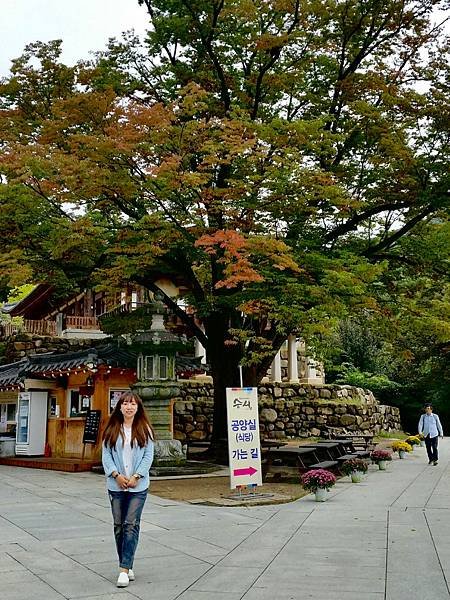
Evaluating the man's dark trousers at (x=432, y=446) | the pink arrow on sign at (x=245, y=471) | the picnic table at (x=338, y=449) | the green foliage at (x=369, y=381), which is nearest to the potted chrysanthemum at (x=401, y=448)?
the picnic table at (x=338, y=449)

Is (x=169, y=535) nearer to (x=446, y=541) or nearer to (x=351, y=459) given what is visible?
(x=446, y=541)

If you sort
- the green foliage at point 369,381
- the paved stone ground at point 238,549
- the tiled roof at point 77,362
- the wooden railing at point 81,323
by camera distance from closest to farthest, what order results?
1. the paved stone ground at point 238,549
2. the tiled roof at point 77,362
3. the wooden railing at point 81,323
4. the green foliage at point 369,381

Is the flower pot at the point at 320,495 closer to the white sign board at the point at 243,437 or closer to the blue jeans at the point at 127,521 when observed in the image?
the white sign board at the point at 243,437

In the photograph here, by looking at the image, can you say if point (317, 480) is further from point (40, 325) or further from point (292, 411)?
point (40, 325)

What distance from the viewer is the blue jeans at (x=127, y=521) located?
5695 millimetres

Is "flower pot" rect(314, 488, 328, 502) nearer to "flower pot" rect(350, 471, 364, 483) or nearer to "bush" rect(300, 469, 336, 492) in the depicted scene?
"bush" rect(300, 469, 336, 492)

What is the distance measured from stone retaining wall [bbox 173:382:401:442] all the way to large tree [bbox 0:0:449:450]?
6245 millimetres

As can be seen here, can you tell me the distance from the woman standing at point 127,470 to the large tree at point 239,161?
641 cm

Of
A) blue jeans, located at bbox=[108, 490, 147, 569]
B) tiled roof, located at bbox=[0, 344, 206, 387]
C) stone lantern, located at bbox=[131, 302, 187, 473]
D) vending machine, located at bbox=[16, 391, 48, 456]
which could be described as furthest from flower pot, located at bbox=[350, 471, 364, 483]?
vending machine, located at bbox=[16, 391, 48, 456]

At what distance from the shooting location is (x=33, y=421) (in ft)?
63.8

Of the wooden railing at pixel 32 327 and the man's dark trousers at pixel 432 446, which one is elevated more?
the wooden railing at pixel 32 327

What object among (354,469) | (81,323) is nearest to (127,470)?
(354,469)

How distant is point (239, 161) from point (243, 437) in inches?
239

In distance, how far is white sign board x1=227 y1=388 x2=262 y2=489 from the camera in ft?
38.1
